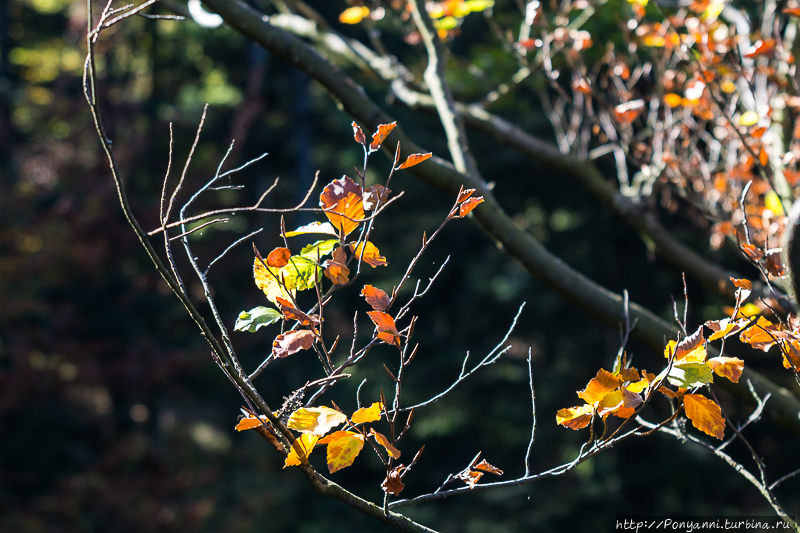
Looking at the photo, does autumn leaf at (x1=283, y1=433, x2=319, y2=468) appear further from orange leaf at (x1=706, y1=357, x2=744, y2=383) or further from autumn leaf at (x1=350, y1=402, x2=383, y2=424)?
orange leaf at (x1=706, y1=357, x2=744, y2=383)

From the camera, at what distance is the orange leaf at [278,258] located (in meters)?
0.97

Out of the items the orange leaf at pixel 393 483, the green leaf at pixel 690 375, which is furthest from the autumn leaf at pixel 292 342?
the green leaf at pixel 690 375

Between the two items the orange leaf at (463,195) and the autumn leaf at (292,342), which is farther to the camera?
the orange leaf at (463,195)

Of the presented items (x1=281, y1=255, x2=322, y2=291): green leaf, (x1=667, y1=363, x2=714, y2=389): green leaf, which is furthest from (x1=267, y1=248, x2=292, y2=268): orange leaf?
(x1=667, y1=363, x2=714, y2=389): green leaf

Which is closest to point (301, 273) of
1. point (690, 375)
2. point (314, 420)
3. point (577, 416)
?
point (314, 420)

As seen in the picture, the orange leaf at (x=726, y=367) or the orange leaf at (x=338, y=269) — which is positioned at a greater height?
the orange leaf at (x=338, y=269)

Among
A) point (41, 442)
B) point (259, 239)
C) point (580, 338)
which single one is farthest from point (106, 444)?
point (580, 338)

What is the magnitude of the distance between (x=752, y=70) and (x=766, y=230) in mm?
736

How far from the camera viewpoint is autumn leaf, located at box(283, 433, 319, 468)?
3.12 ft

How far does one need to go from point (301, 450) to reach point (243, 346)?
20.7 feet

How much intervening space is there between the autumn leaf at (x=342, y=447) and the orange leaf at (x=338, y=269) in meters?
0.26

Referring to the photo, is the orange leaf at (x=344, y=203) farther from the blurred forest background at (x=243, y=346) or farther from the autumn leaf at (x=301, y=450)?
the blurred forest background at (x=243, y=346)

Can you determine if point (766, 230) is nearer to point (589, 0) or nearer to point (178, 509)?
point (589, 0)

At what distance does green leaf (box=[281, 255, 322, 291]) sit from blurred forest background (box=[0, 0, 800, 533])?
4.65 m
